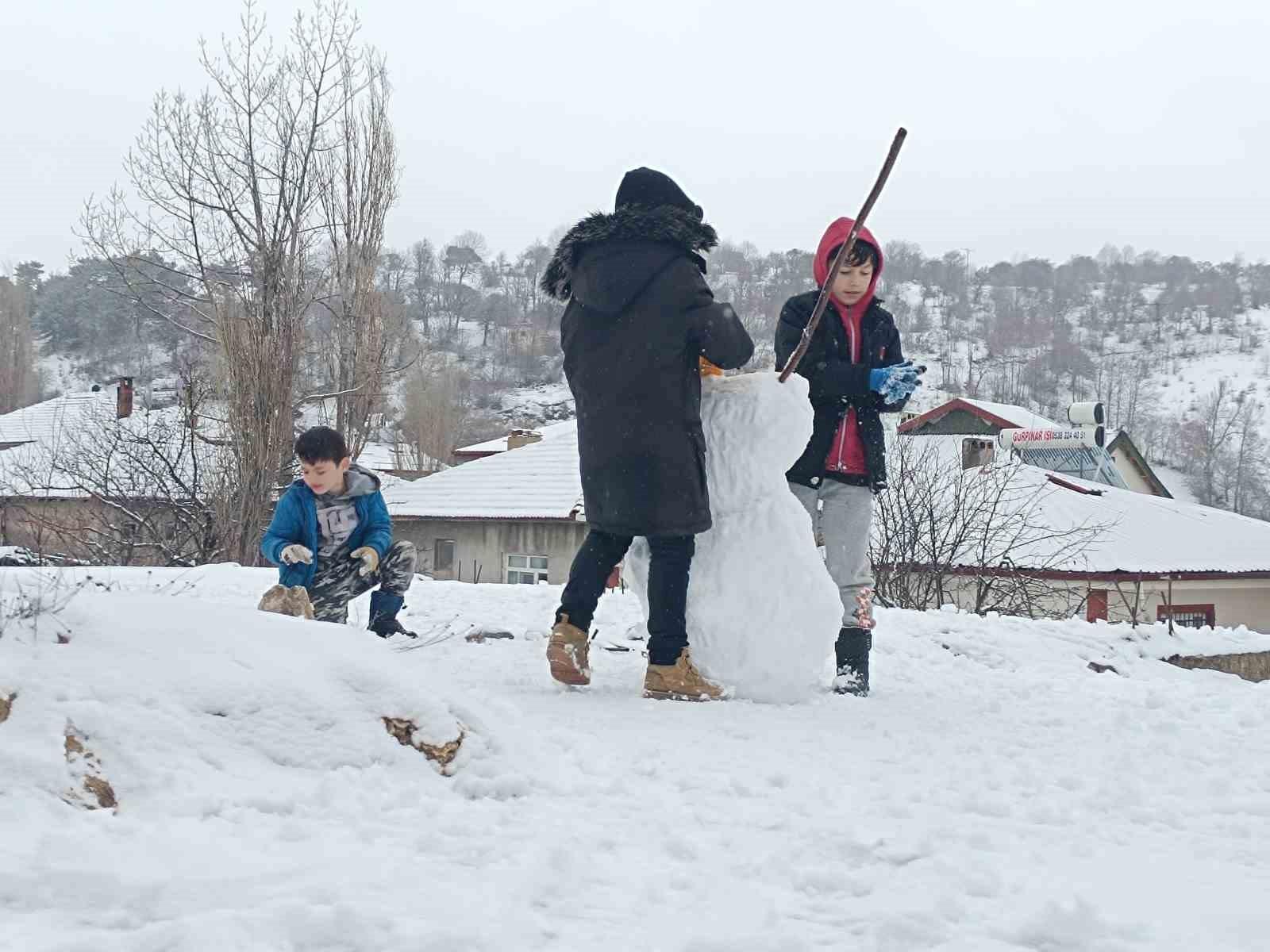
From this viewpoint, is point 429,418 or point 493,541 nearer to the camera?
point 493,541

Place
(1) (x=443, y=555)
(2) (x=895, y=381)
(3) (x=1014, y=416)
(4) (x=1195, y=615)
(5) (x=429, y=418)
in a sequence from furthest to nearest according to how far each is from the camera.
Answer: (5) (x=429, y=418)
(3) (x=1014, y=416)
(1) (x=443, y=555)
(4) (x=1195, y=615)
(2) (x=895, y=381)

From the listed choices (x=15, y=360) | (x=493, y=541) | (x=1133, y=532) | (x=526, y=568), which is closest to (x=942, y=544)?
(x=1133, y=532)

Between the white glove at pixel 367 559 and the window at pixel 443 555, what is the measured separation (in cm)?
1957

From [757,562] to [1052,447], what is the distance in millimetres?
30254

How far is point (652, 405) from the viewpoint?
3.85 meters

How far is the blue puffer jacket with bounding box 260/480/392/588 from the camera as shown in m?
4.59

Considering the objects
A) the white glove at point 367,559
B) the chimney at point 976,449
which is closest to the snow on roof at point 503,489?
the chimney at point 976,449

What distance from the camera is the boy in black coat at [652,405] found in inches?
150

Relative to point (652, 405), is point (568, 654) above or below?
below

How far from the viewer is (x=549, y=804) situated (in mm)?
2385

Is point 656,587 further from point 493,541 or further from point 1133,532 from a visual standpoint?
point 493,541

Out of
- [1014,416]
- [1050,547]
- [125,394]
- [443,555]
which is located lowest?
[443,555]

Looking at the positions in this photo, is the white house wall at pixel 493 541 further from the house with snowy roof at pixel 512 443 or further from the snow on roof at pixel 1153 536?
the house with snowy roof at pixel 512 443

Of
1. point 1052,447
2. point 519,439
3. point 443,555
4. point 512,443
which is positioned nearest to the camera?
point 443,555
